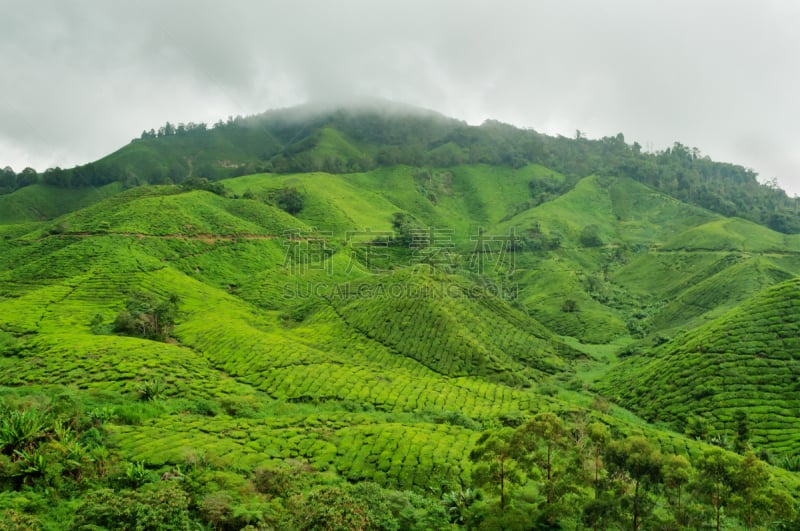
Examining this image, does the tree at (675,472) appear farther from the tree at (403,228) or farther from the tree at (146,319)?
the tree at (403,228)

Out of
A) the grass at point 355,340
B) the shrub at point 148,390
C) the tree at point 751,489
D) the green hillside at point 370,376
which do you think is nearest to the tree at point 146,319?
the green hillside at point 370,376

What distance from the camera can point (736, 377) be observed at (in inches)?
1754

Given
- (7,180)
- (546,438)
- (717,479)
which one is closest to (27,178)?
(7,180)

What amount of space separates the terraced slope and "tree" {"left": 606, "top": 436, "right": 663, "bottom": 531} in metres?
26.3

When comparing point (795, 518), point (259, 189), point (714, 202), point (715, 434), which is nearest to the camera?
point (795, 518)

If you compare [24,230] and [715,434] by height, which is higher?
[24,230]

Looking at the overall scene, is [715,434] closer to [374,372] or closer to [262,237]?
[374,372]

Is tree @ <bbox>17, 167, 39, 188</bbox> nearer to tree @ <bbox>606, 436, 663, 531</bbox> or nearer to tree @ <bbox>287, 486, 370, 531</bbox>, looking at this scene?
tree @ <bbox>287, 486, 370, 531</bbox>

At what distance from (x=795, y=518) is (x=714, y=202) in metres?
185

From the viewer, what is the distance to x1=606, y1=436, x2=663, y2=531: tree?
747 inches

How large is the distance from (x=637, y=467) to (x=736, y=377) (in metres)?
35.0

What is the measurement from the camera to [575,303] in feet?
319

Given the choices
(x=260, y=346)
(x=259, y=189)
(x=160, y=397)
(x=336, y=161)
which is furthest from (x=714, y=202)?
(x=160, y=397)

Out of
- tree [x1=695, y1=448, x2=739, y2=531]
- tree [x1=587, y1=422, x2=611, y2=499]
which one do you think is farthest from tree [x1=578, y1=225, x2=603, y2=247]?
tree [x1=587, y1=422, x2=611, y2=499]
